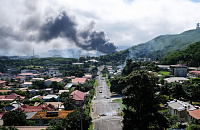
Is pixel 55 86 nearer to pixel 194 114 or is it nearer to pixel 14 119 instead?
pixel 14 119

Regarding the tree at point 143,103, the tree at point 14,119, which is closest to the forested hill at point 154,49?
the tree at point 14,119

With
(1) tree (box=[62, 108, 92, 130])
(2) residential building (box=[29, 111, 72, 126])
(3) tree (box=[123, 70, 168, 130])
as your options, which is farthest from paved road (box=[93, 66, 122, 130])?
(3) tree (box=[123, 70, 168, 130])

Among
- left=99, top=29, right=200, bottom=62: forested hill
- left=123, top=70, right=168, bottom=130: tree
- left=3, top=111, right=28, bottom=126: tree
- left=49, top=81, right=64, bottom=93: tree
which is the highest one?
left=99, top=29, right=200, bottom=62: forested hill

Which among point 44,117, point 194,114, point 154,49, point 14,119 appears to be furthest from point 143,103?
point 154,49

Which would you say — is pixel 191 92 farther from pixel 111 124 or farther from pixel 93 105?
pixel 93 105

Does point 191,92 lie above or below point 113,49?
below

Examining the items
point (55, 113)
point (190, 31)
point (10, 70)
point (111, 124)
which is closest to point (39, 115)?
point (55, 113)

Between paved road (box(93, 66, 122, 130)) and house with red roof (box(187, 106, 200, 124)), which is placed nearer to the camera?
house with red roof (box(187, 106, 200, 124))

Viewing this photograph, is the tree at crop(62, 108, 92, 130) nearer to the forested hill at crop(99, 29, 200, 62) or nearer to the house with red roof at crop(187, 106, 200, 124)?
the house with red roof at crop(187, 106, 200, 124)
